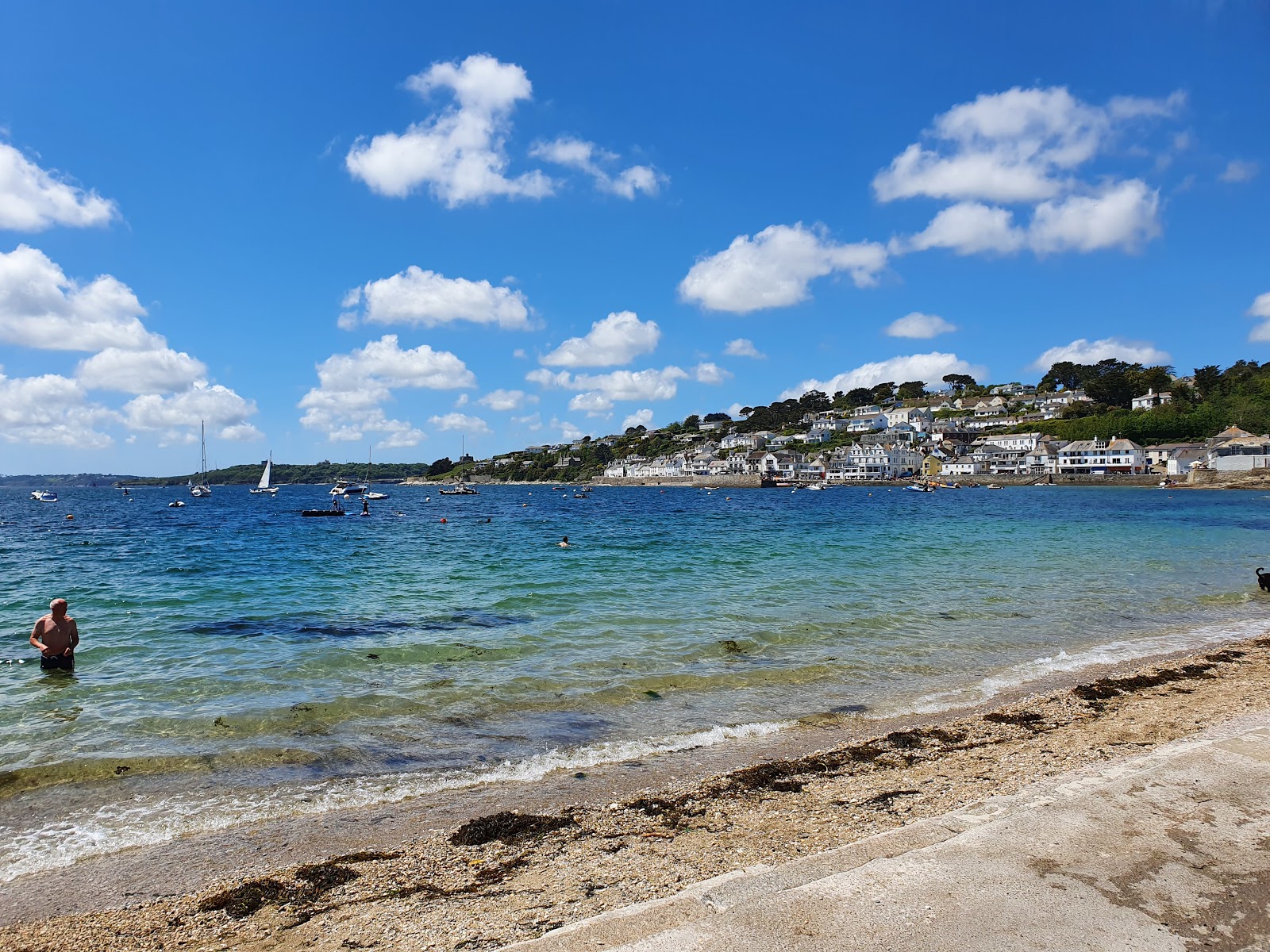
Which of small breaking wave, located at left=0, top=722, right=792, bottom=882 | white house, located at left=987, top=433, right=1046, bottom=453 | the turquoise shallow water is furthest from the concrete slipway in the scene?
white house, located at left=987, top=433, right=1046, bottom=453

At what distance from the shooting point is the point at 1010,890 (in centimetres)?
439

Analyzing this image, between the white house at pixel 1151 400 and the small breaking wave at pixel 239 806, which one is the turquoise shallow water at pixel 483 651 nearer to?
the small breaking wave at pixel 239 806

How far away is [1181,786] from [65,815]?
1114 cm

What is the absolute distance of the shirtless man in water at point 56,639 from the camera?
1309cm

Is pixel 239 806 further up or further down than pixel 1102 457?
further down

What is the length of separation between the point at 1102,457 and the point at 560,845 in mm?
156295

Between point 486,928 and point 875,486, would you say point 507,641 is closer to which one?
point 486,928

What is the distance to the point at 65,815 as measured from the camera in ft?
25.1

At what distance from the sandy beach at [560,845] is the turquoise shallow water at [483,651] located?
2.89ft

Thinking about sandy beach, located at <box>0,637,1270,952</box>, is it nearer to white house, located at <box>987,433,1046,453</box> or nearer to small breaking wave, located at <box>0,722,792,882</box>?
small breaking wave, located at <box>0,722,792,882</box>

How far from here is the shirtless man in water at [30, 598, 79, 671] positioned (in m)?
13.1

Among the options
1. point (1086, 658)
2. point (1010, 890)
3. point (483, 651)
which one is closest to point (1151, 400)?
point (1086, 658)

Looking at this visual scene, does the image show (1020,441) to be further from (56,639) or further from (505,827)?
(505,827)

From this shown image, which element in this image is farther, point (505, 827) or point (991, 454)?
point (991, 454)
